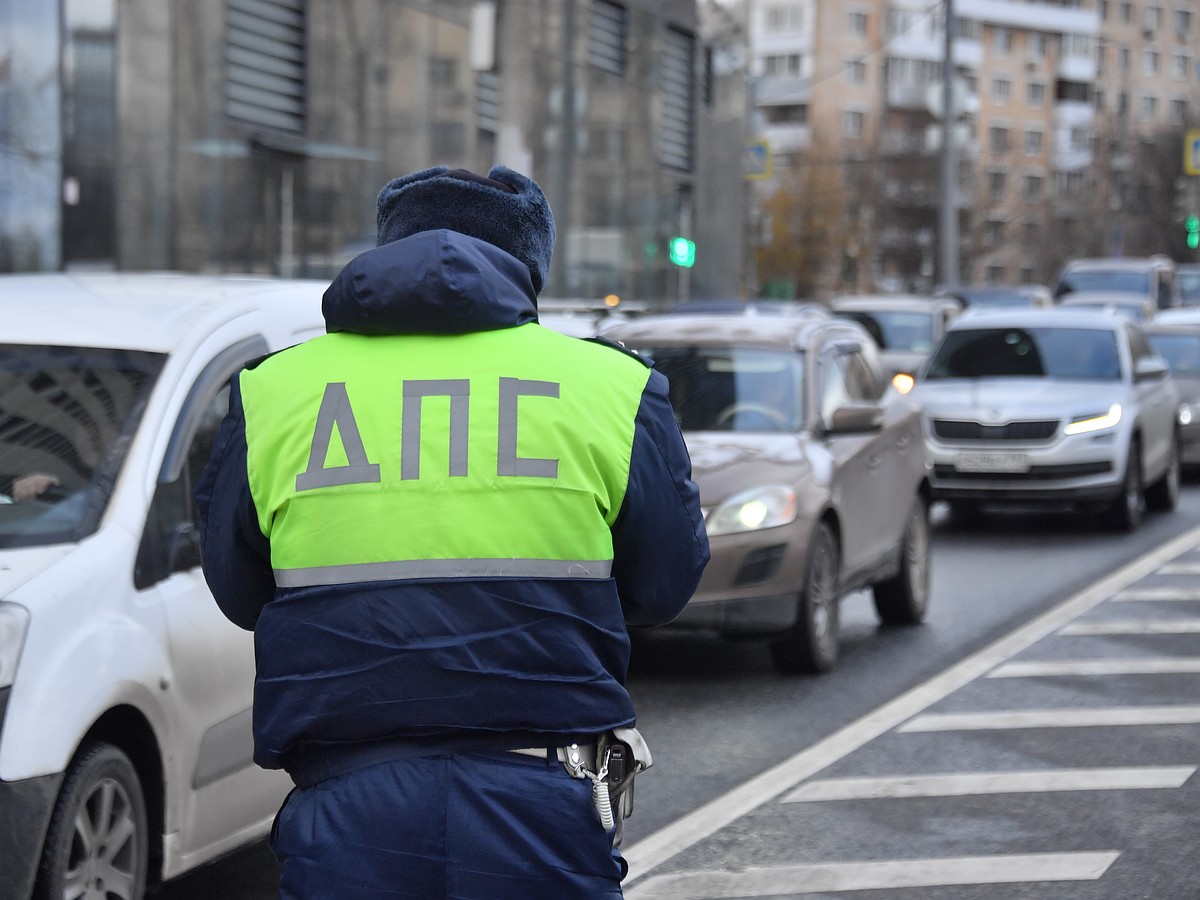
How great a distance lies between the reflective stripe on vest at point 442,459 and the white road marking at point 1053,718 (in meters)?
5.35

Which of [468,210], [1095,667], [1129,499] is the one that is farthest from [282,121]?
[468,210]

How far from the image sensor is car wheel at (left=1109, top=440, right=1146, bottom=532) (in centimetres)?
1479

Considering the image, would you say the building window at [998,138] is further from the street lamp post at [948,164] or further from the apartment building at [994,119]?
the street lamp post at [948,164]

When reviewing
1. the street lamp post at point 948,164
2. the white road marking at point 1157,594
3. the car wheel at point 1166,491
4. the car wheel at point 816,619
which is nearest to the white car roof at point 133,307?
the car wheel at point 816,619

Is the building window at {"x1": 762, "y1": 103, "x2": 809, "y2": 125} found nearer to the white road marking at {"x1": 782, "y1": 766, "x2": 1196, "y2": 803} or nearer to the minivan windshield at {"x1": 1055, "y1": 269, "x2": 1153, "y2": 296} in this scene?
the minivan windshield at {"x1": 1055, "y1": 269, "x2": 1153, "y2": 296}

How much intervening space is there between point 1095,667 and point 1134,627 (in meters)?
1.29

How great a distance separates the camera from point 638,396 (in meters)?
2.82

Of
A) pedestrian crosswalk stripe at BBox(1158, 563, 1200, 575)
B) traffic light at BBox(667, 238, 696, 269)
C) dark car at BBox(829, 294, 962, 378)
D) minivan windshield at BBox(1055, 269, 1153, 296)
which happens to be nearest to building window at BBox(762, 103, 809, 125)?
minivan windshield at BBox(1055, 269, 1153, 296)

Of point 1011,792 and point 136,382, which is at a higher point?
point 136,382

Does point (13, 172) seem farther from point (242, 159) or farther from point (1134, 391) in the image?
point (1134, 391)

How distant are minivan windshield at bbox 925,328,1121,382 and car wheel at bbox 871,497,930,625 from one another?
5.17 meters

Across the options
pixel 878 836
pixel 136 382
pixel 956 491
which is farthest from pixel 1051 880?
pixel 956 491

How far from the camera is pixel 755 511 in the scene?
8.79 metres

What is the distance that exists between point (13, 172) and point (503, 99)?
17.1ft
